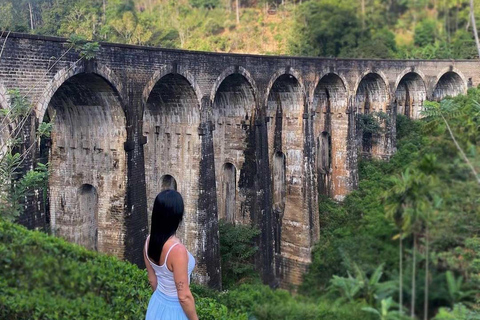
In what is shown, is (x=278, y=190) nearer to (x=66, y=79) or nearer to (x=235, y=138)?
(x=235, y=138)

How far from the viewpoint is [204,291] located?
514 inches

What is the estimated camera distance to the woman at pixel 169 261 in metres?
3.72

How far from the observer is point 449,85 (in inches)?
1270

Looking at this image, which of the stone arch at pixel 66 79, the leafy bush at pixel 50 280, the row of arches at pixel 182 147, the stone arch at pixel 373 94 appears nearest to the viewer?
the leafy bush at pixel 50 280

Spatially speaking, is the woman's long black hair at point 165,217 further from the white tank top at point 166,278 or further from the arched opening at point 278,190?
the arched opening at point 278,190

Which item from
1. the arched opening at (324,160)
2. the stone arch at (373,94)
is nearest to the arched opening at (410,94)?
the stone arch at (373,94)

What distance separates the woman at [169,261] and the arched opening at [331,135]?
18682 millimetres

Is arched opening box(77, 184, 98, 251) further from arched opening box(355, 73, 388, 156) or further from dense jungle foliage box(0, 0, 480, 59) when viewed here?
arched opening box(355, 73, 388, 156)

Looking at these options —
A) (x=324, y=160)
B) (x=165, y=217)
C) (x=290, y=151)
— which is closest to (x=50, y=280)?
(x=165, y=217)

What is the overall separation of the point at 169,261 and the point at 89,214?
32.7 feet

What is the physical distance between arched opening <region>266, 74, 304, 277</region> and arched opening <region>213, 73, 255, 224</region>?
2389 millimetres

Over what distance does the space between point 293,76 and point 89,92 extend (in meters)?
9.15

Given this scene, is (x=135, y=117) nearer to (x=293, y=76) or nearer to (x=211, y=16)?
(x=293, y=76)

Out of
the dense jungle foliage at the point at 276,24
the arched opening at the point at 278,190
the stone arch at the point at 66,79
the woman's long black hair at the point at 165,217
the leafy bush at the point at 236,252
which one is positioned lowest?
the leafy bush at the point at 236,252
